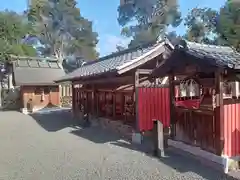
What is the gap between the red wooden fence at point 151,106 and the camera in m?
8.84

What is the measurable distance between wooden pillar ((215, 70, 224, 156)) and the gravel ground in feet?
1.97

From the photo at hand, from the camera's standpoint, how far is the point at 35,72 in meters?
22.7

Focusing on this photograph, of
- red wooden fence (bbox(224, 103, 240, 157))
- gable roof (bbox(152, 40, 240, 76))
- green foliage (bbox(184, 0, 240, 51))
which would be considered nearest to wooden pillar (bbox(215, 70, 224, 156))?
red wooden fence (bbox(224, 103, 240, 157))


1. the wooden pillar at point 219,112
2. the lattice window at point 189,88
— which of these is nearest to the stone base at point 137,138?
the lattice window at point 189,88

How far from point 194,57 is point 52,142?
5879 mm

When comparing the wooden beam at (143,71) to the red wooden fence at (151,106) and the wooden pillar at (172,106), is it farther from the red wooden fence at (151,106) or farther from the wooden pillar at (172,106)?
the wooden pillar at (172,106)

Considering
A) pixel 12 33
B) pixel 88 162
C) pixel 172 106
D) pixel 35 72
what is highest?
pixel 12 33

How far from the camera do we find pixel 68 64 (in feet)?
129

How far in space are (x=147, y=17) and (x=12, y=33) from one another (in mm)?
19012

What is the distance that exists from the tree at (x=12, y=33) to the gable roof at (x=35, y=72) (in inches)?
123

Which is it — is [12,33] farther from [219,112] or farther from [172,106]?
[219,112]

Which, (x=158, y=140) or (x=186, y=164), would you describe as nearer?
(x=186, y=164)

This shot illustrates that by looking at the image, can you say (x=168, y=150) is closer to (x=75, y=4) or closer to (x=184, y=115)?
Answer: (x=184, y=115)

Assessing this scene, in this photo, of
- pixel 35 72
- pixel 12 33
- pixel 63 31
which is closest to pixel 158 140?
pixel 35 72
